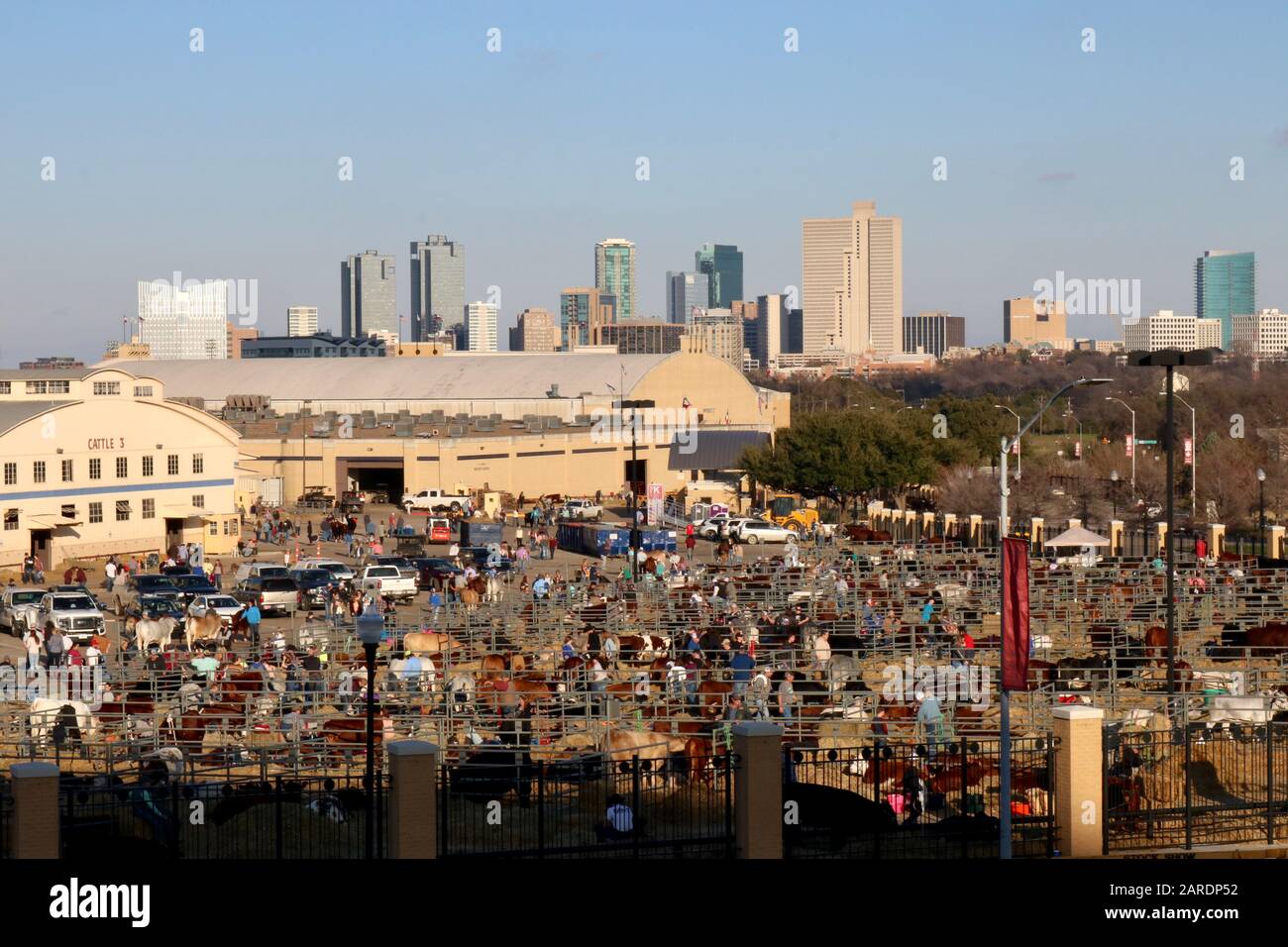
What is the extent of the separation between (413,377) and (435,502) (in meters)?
42.2

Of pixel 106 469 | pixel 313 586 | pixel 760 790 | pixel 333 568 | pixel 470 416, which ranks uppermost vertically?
pixel 470 416

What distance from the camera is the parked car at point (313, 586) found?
142 feet

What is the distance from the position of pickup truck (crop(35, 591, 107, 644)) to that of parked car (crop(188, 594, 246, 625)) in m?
2.03

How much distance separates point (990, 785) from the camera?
2061 cm

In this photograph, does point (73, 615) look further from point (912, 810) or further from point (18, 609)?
point (912, 810)

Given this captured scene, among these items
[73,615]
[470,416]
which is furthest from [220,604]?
[470,416]

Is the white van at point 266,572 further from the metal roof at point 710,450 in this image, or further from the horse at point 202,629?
the metal roof at point 710,450

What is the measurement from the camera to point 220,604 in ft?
133

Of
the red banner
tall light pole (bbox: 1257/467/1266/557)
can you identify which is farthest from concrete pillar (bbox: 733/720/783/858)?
tall light pole (bbox: 1257/467/1266/557)

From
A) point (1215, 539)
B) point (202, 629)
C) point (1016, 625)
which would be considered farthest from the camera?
point (1215, 539)

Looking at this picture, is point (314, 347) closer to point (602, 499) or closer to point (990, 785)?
point (602, 499)

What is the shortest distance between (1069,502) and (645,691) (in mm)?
44474
